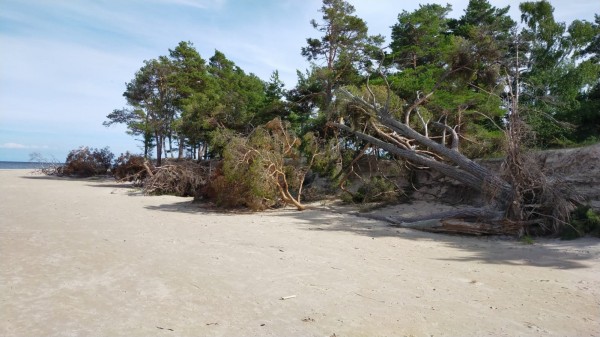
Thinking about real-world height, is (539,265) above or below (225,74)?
below

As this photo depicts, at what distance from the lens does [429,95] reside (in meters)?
13.5

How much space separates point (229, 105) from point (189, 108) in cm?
261

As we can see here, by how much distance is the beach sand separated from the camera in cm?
385

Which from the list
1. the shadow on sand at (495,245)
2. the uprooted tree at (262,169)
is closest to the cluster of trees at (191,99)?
the uprooted tree at (262,169)

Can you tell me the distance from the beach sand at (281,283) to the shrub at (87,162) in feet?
83.7

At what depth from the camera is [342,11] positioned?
21016 millimetres

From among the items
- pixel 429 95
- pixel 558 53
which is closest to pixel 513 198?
pixel 429 95

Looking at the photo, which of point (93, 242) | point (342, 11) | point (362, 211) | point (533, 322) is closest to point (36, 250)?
point (93, 242)

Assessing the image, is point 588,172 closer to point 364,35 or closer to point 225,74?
point 364,35

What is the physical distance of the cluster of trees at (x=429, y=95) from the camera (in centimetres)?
1285

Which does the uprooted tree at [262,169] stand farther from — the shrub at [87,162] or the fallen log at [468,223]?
the shrub at [87,162]

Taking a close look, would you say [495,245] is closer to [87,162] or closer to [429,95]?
[429,95]

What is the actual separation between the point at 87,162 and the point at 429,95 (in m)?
29.9

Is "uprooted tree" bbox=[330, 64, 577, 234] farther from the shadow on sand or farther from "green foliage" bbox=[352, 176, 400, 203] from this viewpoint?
"green foliage" bbox=[352, 176, 400, 203]
